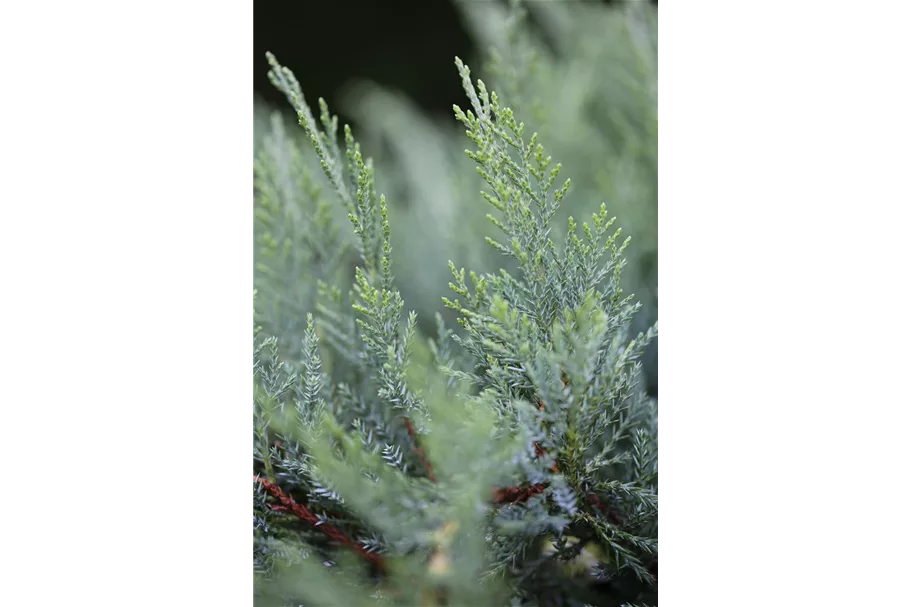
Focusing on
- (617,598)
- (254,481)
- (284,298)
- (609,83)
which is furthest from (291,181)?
(609,83)

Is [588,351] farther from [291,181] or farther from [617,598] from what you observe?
[291,181]

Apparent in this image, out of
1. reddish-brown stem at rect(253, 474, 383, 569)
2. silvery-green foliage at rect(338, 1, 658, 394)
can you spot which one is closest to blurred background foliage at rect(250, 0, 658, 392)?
silvery-green foliage at rect(338, 1, 658, 394)

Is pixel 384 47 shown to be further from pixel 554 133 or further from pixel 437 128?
pixel 554 133

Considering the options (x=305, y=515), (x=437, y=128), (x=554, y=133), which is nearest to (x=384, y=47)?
(x=437, y=128)

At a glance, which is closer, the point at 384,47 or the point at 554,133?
the point at 554,133

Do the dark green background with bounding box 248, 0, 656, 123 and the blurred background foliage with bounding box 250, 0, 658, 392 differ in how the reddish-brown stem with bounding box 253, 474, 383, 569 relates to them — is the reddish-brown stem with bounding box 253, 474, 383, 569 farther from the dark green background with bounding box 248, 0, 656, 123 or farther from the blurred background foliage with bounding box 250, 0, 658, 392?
the dark green background with bounding box 248, 0, 656, 123
